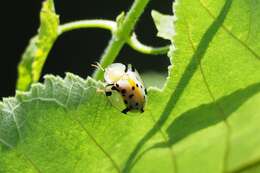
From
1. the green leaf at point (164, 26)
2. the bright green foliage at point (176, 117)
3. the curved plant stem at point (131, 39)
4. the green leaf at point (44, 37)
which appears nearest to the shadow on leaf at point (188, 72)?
the bright green foliage at point (176, 117)

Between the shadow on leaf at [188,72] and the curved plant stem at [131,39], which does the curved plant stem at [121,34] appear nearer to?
the curved plant stem at [131,39]

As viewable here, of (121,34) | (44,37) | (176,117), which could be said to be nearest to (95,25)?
(44,37)

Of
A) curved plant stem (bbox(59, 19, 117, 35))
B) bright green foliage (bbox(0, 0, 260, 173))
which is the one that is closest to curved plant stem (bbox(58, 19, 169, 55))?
curved plant stem (bbox(59, 19, 117, 35))

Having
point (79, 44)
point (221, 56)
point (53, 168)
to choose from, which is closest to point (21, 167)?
point (53, 168)

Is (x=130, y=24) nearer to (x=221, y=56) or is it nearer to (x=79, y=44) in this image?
(x=221, y=56)

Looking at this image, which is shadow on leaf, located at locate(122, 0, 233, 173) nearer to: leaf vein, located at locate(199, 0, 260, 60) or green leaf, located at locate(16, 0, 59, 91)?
leaf vein, located at locate(199, 0, 260, 60)

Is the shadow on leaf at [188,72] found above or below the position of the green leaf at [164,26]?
above

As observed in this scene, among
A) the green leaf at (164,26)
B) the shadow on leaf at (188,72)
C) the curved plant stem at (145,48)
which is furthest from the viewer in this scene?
the curved plant stem at (145,48)
